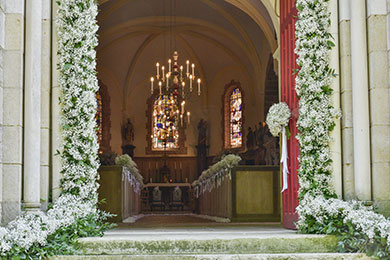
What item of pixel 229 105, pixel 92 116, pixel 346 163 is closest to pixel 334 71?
pixel 346 163

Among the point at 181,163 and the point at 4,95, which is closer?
the point at 4,95

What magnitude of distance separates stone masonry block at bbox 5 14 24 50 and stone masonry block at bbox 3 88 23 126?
0.48m

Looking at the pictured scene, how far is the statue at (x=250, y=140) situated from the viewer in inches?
717

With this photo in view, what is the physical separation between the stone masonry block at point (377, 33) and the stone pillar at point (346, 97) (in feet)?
0.92

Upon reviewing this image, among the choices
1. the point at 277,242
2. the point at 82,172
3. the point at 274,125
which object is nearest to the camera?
the point at 277,242

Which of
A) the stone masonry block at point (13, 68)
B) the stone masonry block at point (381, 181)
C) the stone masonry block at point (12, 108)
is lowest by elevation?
the stone masonry block at point (381, 181)

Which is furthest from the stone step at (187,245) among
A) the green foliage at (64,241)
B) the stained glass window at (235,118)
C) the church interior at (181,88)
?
the stained glass window at (235,118)

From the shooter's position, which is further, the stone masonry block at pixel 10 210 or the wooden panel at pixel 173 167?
the wooden panel at pixel 173 167

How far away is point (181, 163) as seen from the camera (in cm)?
2109

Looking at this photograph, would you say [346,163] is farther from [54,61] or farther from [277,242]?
[54,61]

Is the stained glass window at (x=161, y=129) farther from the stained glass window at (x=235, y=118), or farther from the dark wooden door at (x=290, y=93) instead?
the dark wooden door at (x=290, y=93)

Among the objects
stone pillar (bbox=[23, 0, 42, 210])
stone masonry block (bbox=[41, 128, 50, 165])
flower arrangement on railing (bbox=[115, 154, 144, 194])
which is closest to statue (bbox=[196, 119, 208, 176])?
flower arrangement on railing (bbox=[115, 154, 144, 194])

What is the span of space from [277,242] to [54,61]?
3.32 metres

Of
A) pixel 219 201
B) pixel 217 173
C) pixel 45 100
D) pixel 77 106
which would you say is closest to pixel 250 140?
pixel 217 173
